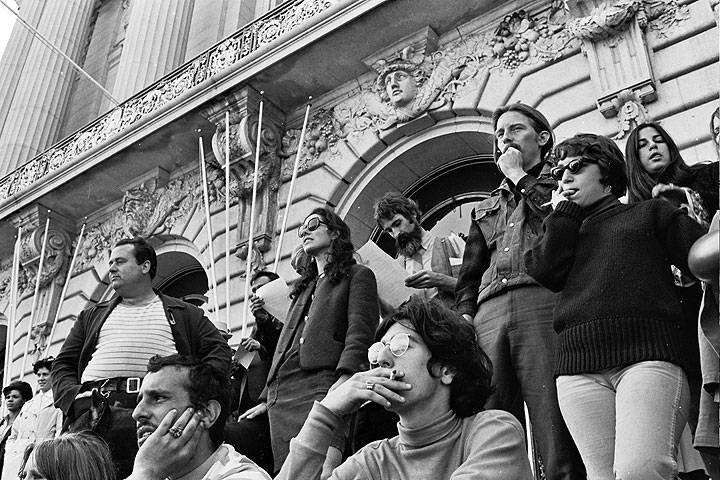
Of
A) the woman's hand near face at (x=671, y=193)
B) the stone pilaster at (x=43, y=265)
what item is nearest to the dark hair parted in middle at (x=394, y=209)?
the woman's hand near face at (x=671, y=193)

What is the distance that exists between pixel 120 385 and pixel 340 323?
1.54m

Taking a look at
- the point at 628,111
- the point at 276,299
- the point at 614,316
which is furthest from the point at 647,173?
the point at 628,111

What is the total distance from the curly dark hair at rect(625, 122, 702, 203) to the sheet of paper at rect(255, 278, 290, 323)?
2.92 metres

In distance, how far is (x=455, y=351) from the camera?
316 centimetres

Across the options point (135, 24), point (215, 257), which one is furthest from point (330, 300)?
point (135, 24)

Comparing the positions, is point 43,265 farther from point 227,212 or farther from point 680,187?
point 680,187

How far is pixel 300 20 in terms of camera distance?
1223cm

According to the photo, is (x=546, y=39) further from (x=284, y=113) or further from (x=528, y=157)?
(x=528, y=157)

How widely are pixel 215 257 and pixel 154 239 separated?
6.34ft

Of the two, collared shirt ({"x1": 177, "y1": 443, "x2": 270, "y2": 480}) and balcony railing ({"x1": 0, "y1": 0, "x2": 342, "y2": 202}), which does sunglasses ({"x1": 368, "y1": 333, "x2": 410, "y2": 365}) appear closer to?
collared shirt ({"x1": 177, "y1": 443, "x2": 270, "y2": 480})

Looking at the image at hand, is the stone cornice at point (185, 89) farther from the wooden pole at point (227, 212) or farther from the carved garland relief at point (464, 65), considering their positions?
the carved garland relief at point (464, 65)

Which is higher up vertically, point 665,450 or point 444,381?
point 444,381

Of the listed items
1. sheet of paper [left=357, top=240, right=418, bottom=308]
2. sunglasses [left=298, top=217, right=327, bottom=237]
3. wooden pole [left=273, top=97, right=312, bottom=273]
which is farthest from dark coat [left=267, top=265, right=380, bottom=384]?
wooden pole [left=273, top=97, right=312, bottom=273]

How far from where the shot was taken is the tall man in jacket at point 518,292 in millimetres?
3842
